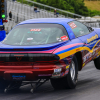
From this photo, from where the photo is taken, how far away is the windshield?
20.9ft

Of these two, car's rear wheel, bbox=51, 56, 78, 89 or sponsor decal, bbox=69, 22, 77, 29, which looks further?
sponsor decal, bbox=69, 22, 77, 29

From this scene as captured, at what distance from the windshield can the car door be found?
2.05ft

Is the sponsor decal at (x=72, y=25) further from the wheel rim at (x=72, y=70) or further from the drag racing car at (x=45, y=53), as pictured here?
the wheel rim at (x=72, y=70)

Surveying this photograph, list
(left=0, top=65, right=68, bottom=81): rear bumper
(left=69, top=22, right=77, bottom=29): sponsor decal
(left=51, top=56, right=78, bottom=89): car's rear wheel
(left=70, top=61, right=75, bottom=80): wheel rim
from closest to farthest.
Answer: (left=0, top=65, right=68, bottom=81): rear bumper
(left=51, top=56, right=78, bottom=89): car's rear wheel
(left=70, top=61, right=75, bottom=80): wheel rim
(left=69, top=22, right=77, bottom=29): sponsor decal

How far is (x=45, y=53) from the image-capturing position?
5.82m

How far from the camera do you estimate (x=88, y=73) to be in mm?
9102

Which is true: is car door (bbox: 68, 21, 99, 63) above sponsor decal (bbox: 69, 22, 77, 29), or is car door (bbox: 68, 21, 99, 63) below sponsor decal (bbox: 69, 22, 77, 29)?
below

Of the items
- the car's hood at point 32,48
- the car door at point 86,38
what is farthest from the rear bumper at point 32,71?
the car door at point 86,38

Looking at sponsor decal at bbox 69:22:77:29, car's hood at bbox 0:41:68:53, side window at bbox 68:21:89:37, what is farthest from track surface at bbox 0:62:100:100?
sponsor decal at bbox 69:22:77:29

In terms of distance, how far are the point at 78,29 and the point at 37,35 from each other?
4.60 ft

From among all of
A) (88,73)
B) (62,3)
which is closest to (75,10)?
(62,3)

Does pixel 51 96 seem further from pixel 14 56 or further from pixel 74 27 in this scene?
pixel 74 27

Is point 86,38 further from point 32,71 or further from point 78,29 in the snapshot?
point 32,71

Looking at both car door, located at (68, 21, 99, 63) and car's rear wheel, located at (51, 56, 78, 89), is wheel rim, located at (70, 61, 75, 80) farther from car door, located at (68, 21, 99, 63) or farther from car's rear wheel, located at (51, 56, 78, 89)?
car door, located at (68, 21, 99, 63)
